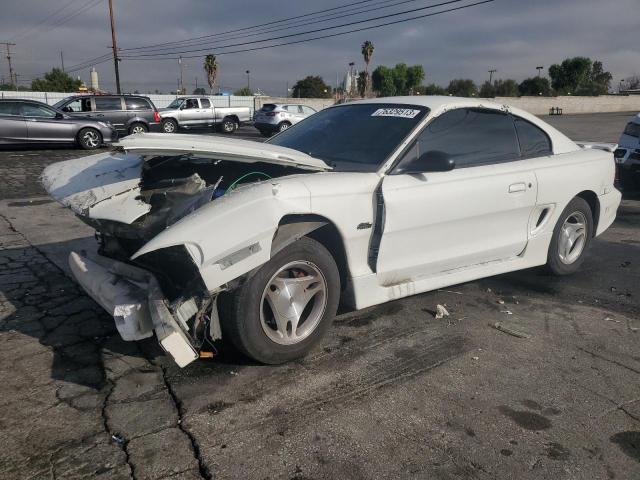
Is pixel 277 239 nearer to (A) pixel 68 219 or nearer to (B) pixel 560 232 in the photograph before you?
(B) pixel 560 232

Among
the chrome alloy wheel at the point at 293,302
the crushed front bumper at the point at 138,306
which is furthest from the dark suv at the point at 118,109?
the chrome alloy wheel at the point at 293,302

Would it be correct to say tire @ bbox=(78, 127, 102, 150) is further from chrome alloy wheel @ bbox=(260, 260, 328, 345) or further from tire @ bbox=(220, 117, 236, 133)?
chrome alloy wheel @ bbox=(260, 260, 328, 345)

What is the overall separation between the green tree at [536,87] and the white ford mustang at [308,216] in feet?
222

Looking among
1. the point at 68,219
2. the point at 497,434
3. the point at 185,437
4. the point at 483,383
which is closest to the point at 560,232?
the point at 483,383

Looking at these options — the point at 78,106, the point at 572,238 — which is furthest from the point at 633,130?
the point at 78,106

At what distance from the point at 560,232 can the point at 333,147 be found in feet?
7.57

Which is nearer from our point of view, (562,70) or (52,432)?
(52,432)

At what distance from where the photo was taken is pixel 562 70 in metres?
69.8

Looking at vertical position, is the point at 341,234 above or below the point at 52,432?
above

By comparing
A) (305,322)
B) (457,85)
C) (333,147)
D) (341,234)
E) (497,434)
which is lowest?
(497,434)

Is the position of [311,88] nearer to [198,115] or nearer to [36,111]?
[198,115]

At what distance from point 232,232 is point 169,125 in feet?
71.5

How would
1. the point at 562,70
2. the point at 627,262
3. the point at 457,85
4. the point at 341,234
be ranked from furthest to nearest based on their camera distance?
the point at 562,70
the point at 457,85
the point at 627,262
the point at 341,234

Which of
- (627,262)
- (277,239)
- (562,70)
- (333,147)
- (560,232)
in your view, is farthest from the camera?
(562,70)
